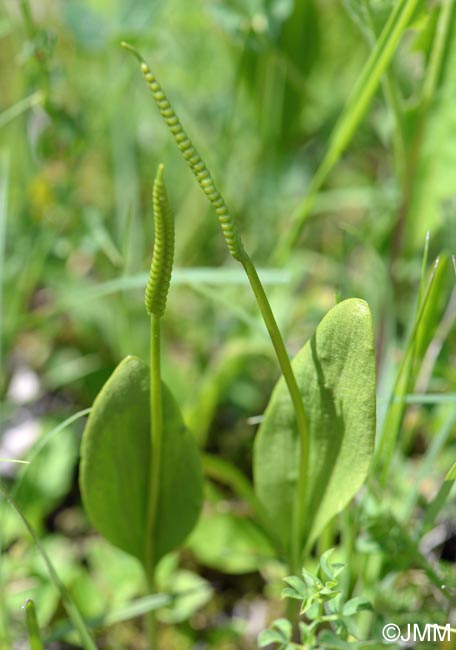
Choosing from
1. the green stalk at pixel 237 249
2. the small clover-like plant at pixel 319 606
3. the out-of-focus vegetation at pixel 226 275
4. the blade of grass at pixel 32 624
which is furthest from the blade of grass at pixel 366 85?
the blade of grass at pixel 32 624

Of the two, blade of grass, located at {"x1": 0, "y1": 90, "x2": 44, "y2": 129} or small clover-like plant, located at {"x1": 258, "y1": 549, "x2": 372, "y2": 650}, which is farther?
blade of grass, located at {"x1": 0, "y1": 90, "x2": 44, "y2": 129}

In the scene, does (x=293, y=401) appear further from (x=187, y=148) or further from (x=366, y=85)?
(x=366, y=85)

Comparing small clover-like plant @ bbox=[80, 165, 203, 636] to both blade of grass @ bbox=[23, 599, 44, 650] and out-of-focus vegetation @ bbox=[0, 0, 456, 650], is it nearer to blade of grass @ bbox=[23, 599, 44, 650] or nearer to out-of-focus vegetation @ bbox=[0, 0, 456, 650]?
out-of-focus vegetation @ bbox=[0, 0, 456, 650]

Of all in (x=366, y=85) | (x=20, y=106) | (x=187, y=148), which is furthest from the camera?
(x=20, y=106)

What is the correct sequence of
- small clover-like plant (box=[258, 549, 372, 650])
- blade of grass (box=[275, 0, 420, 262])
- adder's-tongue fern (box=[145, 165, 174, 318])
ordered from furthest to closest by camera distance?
blade of grass (box=[275, 0, 420, 262]) < small clover-like plant (box=[258, 549, 372, 650]) < adder's-tongue fern (box=[145, 165, 174, 318])

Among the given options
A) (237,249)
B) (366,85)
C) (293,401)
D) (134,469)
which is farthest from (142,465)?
(366,85)

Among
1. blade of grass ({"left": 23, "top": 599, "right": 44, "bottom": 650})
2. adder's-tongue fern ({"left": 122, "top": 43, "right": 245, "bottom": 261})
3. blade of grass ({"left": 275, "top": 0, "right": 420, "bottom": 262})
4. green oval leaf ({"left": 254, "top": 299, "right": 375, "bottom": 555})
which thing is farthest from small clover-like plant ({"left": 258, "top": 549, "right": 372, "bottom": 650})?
blade of grass ({"left": 275, "top": 0, "right": 420, "bottom": 262})

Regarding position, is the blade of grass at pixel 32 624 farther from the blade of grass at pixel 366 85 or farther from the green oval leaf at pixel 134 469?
the blade of grass at pixel 366 85
